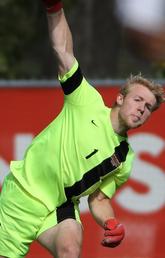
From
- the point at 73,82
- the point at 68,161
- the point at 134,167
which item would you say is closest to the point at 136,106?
the point at 73,82

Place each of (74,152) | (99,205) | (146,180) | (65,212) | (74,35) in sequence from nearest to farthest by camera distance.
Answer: (74,152) < (65,212) < (99,205) < (146,180) < (74,35)

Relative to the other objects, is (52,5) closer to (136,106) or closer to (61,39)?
(61,39)

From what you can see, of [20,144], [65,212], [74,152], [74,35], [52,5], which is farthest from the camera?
[74,35]

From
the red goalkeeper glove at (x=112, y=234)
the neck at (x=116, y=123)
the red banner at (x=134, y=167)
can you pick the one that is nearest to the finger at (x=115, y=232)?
the red goalkeeper glove at (x=112, y=234)

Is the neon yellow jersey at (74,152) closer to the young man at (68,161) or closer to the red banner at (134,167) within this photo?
the young man at (68,161)

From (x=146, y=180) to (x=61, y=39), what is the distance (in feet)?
8.96

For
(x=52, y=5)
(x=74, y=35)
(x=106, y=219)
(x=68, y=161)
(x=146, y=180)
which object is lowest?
(x=74, y=35)

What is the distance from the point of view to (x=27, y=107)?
390 inches

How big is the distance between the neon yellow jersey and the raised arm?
0.06 metres

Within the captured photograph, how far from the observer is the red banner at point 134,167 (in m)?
9.91

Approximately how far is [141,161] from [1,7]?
8935 mm

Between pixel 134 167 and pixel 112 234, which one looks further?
pixel 134 167

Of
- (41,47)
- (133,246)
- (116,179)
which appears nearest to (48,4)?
(116,179)

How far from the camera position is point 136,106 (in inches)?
295
